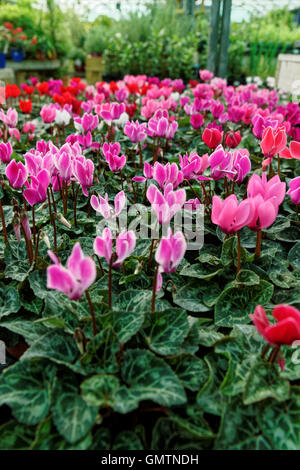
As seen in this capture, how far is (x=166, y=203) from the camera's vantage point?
128 cm

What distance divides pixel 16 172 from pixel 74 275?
693 millimetres

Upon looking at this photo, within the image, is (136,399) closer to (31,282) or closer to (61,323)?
(61,323)

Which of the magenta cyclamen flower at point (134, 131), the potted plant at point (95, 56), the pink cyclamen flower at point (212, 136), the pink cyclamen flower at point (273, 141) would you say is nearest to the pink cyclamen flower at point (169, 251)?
the pink cyclamen flower at point (273, 141)

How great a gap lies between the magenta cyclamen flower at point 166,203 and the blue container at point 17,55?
10.1m

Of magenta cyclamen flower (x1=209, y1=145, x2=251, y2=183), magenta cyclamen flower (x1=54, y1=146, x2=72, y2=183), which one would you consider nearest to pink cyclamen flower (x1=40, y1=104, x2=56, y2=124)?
magenta cyclamen flower (x1=54, y1=146, x2=72, y2=183)

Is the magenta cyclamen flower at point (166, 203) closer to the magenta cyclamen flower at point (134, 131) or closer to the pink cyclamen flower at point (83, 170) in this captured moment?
the pink cyclamen flower at point (83, 170)

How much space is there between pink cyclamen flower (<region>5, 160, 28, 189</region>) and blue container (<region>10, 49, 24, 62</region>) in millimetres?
9725

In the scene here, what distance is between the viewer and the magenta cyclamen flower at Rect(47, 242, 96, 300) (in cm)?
98

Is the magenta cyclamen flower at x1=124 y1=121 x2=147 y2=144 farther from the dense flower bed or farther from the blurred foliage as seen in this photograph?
the blurred foliage

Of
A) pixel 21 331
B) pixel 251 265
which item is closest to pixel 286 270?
pixel 251 265

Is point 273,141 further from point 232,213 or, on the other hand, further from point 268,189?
point 232,213

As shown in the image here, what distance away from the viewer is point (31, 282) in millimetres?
1453
